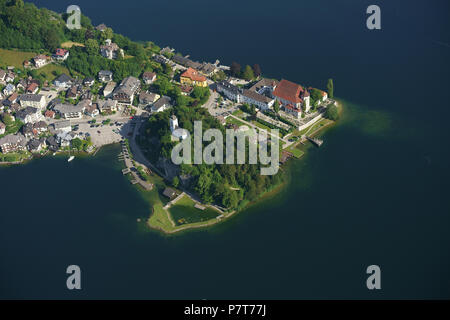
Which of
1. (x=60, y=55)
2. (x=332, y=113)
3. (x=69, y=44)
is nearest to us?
(x=332, y=113)

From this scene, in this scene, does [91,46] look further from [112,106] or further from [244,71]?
[244,71]

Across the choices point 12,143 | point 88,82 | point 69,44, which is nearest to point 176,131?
point 12,143

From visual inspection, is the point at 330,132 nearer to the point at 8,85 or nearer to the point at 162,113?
the point at 162,113

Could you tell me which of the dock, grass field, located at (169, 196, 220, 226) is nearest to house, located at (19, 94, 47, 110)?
grass field, located at (169, 196, 220, 226)

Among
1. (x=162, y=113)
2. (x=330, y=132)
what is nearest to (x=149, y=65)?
(x=162, y=113)

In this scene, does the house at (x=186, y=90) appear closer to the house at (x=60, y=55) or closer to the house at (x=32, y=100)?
the house at (x=32, y=100)

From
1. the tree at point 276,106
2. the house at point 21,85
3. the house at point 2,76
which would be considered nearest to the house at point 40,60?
the house at point 21,85

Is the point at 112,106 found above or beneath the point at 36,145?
above
